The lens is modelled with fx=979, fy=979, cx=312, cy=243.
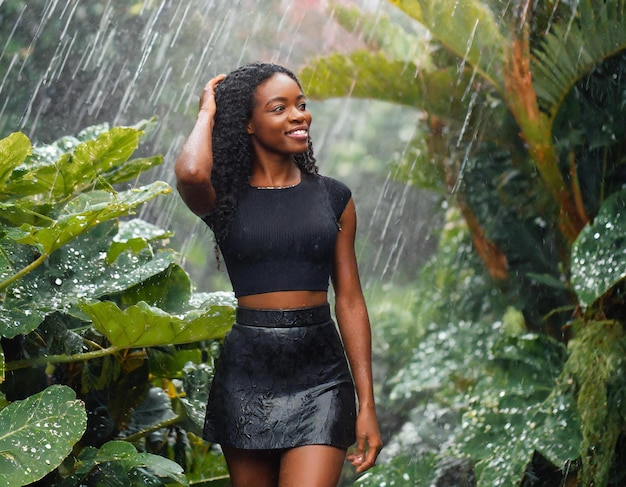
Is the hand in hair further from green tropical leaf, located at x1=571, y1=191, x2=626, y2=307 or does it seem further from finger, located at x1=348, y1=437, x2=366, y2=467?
green tropical leaf, located at x1=571, y1=191, x2=626, y2=307

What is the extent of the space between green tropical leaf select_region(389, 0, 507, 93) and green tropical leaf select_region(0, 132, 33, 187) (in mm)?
2687

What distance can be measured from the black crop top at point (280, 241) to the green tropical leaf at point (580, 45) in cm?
236

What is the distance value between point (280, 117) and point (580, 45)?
7.84 feet

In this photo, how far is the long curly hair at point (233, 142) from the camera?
2.36m

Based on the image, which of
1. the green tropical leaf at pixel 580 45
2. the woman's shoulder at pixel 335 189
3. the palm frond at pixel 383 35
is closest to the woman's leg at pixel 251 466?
the woman's shoulder at pixel 335 189

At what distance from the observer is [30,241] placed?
8.14 ft

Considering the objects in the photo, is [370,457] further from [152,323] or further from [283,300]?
[152,323]

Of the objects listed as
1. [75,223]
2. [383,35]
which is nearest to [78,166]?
[75,223]

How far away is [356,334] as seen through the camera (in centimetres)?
237

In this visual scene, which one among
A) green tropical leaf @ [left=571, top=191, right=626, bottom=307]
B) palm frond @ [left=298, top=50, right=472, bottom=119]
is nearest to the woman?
green tropical leaf @ [left=571, top=191, right=626, bottom=307]

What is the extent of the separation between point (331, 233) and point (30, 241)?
0.77 metres

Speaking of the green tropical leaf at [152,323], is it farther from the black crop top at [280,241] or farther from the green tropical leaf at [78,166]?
the green tropical leaf at [78,166]

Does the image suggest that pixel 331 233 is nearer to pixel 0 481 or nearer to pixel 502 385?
pixel 0 481

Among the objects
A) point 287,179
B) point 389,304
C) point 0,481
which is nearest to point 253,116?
point 287,179
